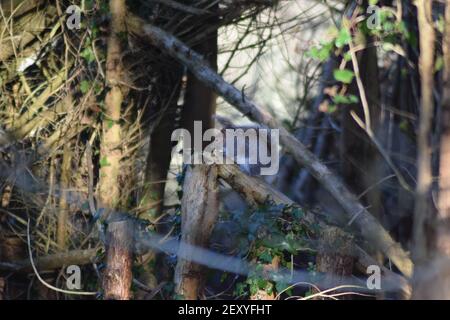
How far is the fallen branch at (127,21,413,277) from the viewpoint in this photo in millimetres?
4688

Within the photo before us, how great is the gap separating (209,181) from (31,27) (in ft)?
8.42

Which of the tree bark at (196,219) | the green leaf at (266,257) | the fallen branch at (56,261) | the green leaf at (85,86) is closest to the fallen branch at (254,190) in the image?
the tree bark at (196,219)

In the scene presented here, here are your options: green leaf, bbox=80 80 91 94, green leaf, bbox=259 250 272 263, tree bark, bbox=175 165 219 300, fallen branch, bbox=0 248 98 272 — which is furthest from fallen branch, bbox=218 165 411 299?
green leaf, bbox=80 80 91 94

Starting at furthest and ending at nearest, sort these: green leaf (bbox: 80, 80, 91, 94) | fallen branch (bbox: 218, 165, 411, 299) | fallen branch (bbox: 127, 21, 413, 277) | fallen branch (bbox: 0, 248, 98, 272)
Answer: green leaf (bbox: 80, 80, 91, 94), fallen branch (bbox: 0, 248, 98, 272), fallen branch (bbox: 218, 165, 411, 299), fallen branch (bbox: 127, 21, 413, 277)

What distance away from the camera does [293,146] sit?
18.5 ft

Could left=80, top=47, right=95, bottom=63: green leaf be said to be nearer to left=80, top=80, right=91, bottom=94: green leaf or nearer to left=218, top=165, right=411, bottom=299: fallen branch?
left=80, top=80, right=91, bottom=94: green leaf

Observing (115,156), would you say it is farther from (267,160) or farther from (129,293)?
(129,293)

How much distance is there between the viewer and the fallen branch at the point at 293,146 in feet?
15.4

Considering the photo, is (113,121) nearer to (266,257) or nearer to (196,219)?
(196,219)

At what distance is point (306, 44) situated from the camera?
779 cm

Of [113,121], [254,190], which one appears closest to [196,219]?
[254,190]

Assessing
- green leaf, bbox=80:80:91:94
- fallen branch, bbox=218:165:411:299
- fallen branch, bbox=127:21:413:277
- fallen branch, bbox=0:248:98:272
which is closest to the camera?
fallen branch, bbox=127:21:413:277
